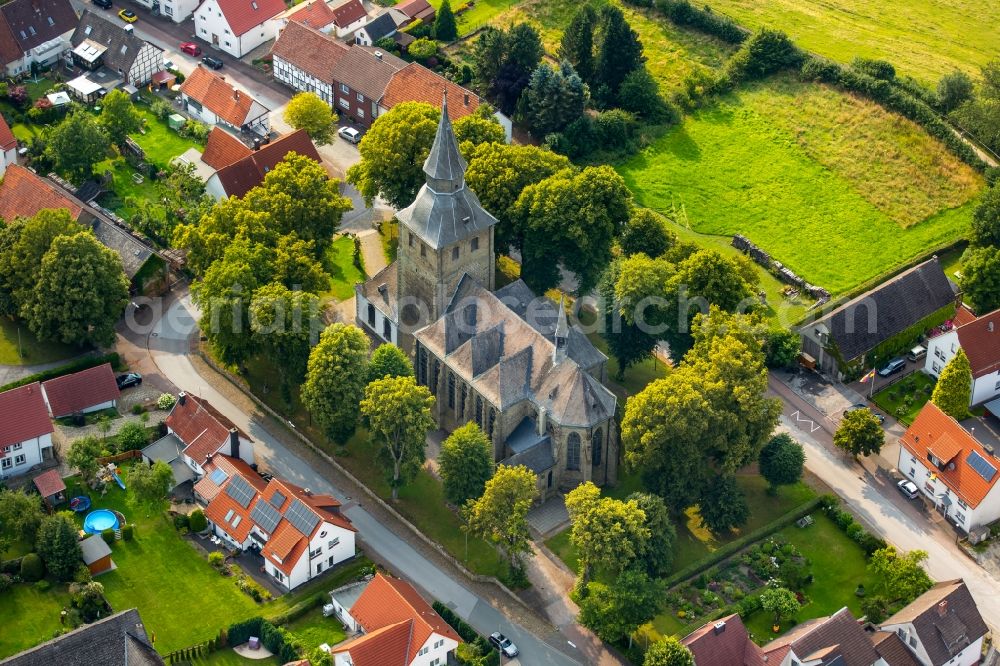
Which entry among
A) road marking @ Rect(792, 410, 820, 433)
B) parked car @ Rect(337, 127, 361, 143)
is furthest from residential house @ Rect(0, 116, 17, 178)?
road marking @ Rect(792, 410, 820, 433)

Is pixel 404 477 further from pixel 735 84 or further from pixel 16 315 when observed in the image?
pixel 735 84

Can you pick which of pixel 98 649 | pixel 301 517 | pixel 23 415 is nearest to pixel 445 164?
pixel 301 517

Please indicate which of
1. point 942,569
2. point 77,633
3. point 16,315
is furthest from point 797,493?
point 16,315

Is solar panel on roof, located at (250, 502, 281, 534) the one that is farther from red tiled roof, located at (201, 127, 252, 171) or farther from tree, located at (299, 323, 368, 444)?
red tiled roof, located at (201, 127, 252, 171)

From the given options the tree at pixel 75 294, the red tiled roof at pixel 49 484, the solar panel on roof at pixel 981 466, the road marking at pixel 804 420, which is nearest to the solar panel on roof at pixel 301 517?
the red tiled roof at pixel 49 484

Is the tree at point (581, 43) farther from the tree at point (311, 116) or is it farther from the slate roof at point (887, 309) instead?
the slate roof at point (887, 309)

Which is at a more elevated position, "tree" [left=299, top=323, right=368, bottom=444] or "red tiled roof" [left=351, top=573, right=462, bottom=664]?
"tree" [left=299, top=323, right=368, bottom=444]
